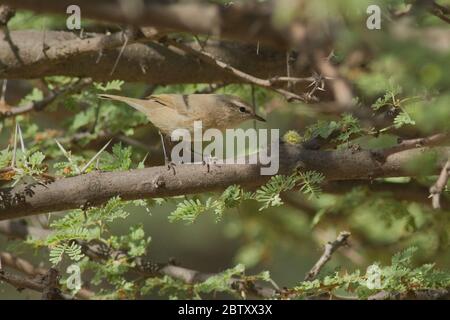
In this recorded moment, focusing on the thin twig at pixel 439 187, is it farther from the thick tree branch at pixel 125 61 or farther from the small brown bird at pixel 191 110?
the small brown bird at pixel 191 110

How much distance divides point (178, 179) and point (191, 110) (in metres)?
1.48

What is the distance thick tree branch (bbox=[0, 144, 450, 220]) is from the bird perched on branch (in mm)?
1341

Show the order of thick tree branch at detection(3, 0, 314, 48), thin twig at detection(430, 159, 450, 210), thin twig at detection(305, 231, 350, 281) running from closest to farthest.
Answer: thick tree branch at detection(3, 0, 314, 48) < thin twig at detection(430, 159, 450, 210) < thin twig at detection(305, 231, 350, 281)

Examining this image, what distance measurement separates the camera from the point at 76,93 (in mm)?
4750

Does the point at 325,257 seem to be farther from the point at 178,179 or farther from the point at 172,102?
the point at 172,102

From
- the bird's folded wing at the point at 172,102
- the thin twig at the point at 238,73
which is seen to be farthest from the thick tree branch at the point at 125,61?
the thin twig at the point at 238,73

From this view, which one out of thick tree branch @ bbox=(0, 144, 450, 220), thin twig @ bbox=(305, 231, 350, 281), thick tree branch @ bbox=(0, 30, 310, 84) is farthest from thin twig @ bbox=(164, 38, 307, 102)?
thin twig @ bbox=(305, 231, 350, 281)

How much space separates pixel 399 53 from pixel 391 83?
1381 mm

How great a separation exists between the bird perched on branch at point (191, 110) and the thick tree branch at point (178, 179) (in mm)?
1341

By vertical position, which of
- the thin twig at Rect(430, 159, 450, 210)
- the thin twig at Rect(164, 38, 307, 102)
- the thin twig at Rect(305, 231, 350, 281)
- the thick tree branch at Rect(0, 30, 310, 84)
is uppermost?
the thick tree branch at Rect(0, 30, 310, 84)

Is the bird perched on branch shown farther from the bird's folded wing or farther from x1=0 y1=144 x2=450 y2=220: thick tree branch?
x1=0 y1=144 x2=450 y2=220: thick tree branch

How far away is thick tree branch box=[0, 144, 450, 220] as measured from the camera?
311cm

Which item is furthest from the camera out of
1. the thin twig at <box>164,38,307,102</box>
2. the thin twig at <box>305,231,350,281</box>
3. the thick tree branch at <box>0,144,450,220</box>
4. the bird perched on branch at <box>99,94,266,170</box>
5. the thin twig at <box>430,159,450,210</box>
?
the bird perched on branch at <box>99,94,266,170</box>

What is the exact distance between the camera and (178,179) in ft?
10.5
